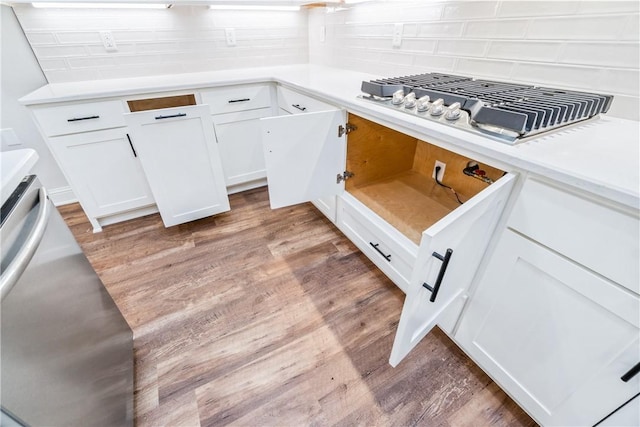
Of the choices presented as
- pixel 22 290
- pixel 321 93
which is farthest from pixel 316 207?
pixel 22 290

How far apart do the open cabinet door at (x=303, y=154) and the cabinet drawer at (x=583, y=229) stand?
820 millimetres

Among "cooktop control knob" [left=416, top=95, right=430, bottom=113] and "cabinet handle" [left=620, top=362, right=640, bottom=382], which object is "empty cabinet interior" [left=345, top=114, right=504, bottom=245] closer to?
"cooktop control knob" [left=416, top=95, right=430, bottom=113]

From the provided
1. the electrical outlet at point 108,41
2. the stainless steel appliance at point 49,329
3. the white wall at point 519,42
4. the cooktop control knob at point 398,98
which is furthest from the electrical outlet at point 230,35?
the stainless steel appliance at point 49,329

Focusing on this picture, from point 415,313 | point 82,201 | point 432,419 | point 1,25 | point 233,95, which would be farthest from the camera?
point 233,95

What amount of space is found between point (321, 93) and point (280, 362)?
1.20m

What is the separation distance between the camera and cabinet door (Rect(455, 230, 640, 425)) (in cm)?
63

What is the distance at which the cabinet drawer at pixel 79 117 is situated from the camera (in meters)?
1.47

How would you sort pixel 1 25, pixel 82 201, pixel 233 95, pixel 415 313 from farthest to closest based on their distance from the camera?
pixel 233 95 → pixel 82 201 → pixel 1 25 → pixel 415 313

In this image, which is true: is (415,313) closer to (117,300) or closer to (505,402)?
(505,402)

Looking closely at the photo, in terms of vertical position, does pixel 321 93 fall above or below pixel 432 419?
above

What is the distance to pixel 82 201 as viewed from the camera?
1702mm

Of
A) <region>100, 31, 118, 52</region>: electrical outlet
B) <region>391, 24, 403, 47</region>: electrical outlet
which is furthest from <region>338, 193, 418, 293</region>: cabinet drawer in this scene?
<region>100, 31, 118, 52</region>: electrical outlet

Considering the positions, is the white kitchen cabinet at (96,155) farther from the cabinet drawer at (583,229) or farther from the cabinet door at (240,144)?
the cabinet drawer at (583,229)

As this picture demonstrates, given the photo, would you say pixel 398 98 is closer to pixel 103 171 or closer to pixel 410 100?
pixel 410 100
